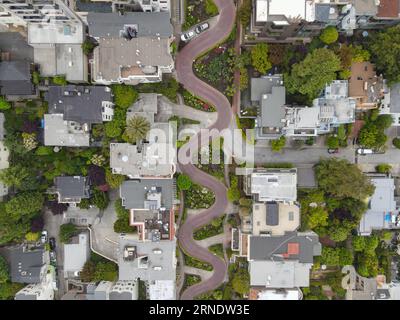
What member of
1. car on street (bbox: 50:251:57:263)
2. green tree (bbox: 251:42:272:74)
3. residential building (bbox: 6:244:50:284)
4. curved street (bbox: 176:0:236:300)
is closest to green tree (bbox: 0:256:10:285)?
residential building (bbox: 6:244:50:284)

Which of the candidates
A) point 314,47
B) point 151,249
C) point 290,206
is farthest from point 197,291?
point 314,47

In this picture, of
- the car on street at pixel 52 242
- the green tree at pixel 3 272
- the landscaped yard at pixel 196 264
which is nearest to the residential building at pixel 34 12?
the car on street at pixel 52 242

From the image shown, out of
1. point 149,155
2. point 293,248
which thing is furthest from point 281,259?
point 149,155

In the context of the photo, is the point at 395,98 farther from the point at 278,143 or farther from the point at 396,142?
the point at 278,143

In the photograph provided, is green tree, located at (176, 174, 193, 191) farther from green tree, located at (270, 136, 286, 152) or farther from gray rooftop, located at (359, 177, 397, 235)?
gray rooftop, located at (359, 177, 397, 235)

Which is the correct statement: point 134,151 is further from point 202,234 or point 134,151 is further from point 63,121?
point 202,234
